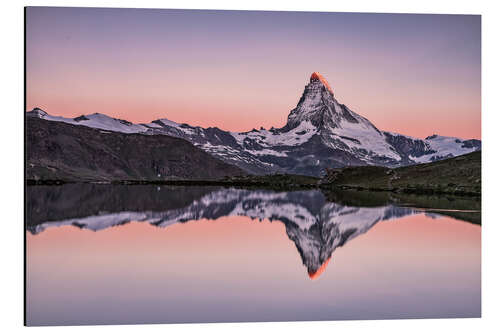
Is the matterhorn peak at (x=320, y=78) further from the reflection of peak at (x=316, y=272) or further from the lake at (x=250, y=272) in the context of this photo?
the reflection of peak at (x=316, y=272)

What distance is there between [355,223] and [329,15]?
18.4m

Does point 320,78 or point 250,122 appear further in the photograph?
point 250,122

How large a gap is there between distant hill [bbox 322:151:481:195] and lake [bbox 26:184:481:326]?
20.7 ft

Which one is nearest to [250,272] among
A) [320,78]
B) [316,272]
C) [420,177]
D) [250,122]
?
[316,272]

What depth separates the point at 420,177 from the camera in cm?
9131

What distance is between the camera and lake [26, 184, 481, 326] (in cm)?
2036

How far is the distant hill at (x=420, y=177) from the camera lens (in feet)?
211

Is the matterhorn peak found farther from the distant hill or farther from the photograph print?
the distant hill

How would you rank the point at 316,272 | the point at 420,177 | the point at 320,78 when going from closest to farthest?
1. the point at 316,272
2. the point at 320,78
3. the point at 420,177

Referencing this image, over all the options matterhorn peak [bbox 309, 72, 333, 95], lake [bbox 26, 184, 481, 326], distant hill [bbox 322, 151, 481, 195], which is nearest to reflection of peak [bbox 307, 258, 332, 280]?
lake [bbox 26, 184, 481, 326]

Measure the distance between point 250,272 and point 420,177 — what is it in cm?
7073

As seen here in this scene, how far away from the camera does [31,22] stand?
79.5ft

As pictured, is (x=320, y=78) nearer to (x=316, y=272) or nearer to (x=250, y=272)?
(x=316, y=272)

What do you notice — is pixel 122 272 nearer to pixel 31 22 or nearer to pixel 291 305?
pixel 291 305
